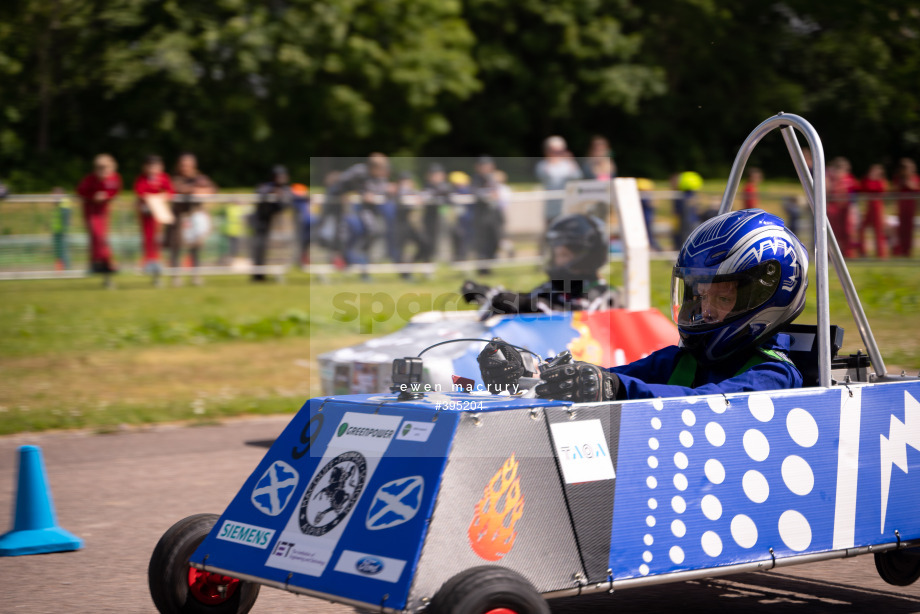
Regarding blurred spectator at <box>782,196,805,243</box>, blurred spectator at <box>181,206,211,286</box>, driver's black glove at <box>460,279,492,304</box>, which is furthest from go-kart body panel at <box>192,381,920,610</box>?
blurred spectator at <box>782,196,805,243</box>

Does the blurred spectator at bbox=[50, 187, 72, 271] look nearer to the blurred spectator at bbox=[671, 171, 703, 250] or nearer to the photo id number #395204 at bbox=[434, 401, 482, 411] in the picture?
the blurred spectator at bbox=[671, 171, 703, 250]

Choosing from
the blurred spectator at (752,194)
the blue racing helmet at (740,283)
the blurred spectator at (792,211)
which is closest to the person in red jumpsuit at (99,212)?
the blurred spectator at (752,194)

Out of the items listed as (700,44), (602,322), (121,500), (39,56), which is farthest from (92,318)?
(700,44)

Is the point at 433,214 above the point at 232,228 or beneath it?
above

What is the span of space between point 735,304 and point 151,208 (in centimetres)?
1300

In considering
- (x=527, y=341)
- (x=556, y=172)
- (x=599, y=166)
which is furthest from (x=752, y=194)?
(x=527, y=341)

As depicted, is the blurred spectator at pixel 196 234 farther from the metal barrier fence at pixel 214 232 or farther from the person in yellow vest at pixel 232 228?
the person in yellow vest at pixel 232 228

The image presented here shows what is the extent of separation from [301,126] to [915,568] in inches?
1251

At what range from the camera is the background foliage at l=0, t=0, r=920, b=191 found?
32.2m

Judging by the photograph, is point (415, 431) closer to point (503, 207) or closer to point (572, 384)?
point (572, 384)

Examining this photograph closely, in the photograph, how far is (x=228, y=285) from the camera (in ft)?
55.4

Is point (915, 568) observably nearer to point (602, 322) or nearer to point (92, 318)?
point (602, 322)

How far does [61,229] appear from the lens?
1563cm

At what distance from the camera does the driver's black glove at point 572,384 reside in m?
3.98
